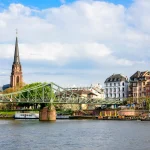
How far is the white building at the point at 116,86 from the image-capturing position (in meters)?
170

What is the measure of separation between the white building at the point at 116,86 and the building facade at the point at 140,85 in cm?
615

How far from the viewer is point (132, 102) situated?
150 m

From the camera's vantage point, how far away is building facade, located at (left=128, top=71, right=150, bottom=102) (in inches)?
6201

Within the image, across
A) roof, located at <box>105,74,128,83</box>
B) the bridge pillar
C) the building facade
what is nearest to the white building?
roof, located at <box>105,74,128,83</box>

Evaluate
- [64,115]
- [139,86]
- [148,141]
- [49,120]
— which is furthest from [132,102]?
[148,141]

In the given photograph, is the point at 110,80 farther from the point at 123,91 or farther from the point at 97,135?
the point at 97,135

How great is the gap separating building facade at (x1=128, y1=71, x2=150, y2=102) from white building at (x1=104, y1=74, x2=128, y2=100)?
6.15 metres

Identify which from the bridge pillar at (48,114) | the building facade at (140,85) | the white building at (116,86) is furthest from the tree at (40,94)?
the white building at (116,86)

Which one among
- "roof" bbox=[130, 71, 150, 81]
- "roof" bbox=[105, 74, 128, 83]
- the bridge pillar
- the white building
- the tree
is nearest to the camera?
the bridge pillar

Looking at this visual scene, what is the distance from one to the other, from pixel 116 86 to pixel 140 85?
602 inches

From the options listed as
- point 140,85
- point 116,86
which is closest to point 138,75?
point 140,85

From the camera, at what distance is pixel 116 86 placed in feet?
567

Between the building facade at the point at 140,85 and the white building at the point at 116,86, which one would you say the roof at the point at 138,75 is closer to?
the building facade at the point at 140,85

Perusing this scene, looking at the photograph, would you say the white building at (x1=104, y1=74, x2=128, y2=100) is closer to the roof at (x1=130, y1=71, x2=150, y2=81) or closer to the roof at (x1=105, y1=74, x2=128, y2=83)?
the roof at (x1=105, y1=74, x2=128, y2=83)
